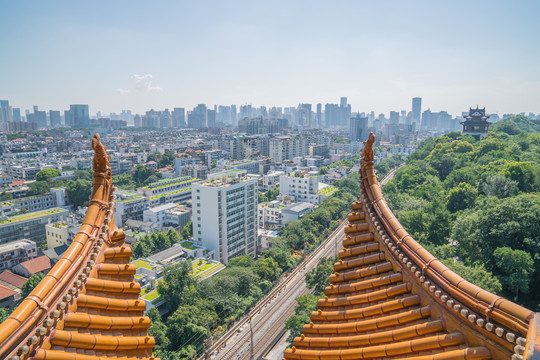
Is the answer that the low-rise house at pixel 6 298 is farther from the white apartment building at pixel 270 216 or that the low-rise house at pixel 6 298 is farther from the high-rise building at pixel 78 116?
the high-rise building at pixel 78 116

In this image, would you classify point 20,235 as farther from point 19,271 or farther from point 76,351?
point 76,351

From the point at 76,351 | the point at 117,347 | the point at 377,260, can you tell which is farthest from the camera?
the point at 377,260

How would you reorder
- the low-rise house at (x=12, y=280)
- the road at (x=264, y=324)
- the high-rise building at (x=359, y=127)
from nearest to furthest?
the road at (x=264, y=324) < the low-rise house at (x=12, y=280) < the high-rise building at (x=359, y=127)

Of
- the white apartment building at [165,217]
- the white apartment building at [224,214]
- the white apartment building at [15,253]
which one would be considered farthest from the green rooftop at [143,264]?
the white apartment building at [15,253]

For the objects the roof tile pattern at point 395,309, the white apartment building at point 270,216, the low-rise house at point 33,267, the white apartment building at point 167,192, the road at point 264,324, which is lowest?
the road at point 264,324

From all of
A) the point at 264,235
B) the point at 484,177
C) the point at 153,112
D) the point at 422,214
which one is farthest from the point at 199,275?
the point at 153,112

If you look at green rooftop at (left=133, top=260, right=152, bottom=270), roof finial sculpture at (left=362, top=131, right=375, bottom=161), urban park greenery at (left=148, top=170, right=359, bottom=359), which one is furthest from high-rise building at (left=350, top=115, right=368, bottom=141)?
roof finial sculpture at (left=362, top=131, right=375, bottom=161)

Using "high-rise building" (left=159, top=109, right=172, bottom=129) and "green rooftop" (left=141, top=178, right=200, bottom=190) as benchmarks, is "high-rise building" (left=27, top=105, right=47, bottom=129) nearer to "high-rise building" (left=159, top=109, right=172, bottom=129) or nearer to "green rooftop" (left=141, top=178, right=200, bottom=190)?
"high-rise building" (left=159, top=109, right=172, bottom=129)
